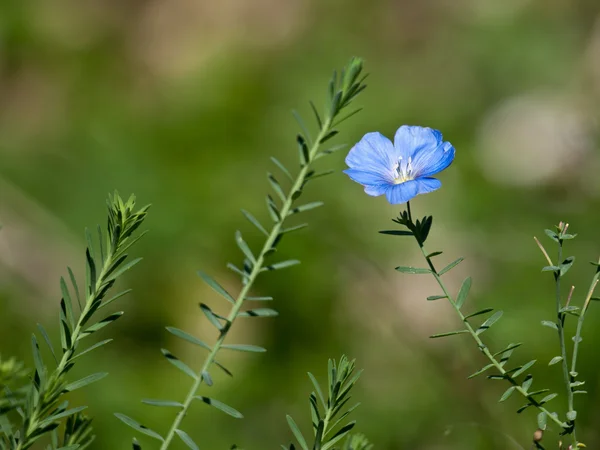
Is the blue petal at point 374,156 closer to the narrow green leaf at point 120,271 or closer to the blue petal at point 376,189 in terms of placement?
the blue petal at point 376,189

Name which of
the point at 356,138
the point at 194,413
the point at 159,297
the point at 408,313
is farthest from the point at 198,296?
the point at 356,138

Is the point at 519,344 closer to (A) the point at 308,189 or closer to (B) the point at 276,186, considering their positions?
(B) the point at 276,186

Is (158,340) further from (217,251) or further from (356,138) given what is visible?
(356,138)

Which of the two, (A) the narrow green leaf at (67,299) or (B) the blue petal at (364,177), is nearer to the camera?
(A) the narrow green leaf at (67,299)

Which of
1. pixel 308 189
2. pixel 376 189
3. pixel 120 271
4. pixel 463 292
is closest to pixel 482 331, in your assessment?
pixel 463 292

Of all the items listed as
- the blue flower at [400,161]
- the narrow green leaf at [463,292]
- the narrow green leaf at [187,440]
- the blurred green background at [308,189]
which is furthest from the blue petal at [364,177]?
the blurred green background at [308,189]

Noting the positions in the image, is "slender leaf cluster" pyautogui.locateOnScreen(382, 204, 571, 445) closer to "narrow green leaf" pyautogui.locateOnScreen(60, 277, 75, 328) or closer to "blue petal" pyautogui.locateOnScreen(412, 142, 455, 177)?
"blue petal" pyautogui.locateOnScreen(412, 142, 455, 177)
